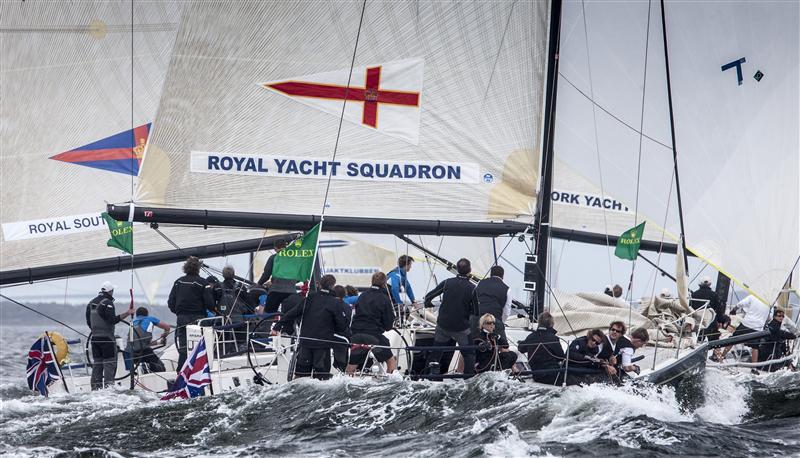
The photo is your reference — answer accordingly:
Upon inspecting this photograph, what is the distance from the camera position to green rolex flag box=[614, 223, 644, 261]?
14352 millimetres

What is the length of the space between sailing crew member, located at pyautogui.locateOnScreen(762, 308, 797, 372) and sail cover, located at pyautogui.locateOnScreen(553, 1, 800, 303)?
28 cm

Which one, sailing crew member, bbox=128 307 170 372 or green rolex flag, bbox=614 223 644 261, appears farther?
sailing crew member, bbox=128 307 170 372

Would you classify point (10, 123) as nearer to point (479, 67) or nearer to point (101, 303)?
point (101, 303)

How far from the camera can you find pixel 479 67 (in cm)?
1389

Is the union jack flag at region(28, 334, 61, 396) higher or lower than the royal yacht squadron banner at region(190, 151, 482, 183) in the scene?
lower

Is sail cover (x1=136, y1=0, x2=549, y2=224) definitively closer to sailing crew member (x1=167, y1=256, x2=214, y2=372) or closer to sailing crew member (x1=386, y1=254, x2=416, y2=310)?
sailing crew member (x1=386, y1=254, x2=416, y2=310)

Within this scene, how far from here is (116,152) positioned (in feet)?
63.6

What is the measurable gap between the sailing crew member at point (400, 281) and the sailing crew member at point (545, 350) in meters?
2.51

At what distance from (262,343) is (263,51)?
3.39 metres

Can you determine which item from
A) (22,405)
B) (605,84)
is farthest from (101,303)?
(605,84)

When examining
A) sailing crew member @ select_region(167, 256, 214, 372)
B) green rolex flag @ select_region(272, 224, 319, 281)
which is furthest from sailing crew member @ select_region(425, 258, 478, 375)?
sailing crew member @ select_region(167, 256, 214, 372)

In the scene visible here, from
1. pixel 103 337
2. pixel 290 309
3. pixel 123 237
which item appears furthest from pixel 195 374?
pixel 103 337

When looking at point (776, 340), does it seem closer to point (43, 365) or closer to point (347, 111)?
point (347, 111)

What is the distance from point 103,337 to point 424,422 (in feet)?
17.3
